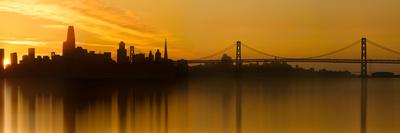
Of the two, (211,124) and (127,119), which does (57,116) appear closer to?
(127,119)

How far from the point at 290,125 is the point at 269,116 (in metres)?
3.72

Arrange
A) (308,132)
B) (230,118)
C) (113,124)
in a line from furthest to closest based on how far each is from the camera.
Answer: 1. (230,118)
2. (113,124)
3. (308,132)

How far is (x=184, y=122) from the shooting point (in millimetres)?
19344

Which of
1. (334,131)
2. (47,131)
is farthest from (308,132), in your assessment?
(47,131)

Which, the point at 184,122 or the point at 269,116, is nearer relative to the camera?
the point at 184,122

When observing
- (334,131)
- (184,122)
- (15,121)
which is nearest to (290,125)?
(334,131)

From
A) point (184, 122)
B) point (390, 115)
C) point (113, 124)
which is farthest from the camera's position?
point (390, 115)

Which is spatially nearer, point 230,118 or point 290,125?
point 290,125

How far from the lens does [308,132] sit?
656 inches

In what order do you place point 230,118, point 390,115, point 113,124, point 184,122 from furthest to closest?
point 390,115 < point 230,118 < point 184,122 < point 113,124

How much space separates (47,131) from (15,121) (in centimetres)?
320

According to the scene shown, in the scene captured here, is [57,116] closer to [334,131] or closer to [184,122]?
[184,122]

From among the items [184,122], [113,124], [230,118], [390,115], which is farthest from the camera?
[390,115]

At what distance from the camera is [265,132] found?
54.7 ft
